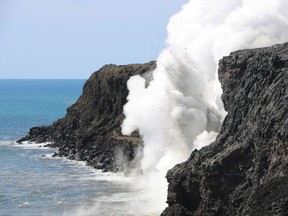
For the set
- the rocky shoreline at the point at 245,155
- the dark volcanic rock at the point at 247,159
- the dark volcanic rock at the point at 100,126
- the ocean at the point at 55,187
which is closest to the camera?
the rocky shoreline at the point at 245,155

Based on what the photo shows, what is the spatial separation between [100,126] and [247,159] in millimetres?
48661

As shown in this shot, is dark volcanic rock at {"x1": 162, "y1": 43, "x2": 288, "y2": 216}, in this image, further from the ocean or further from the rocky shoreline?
the ocean

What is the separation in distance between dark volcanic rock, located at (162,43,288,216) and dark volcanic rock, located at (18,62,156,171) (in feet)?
100

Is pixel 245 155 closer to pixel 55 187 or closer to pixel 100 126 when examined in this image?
pixel 55 187

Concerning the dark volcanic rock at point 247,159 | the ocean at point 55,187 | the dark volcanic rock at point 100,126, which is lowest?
the dark volcanic rock at point 247,159

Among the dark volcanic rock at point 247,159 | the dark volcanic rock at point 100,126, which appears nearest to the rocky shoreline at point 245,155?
the dark volcanic rock at point 247,159

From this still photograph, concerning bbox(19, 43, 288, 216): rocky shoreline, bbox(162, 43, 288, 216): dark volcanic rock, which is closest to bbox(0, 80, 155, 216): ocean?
bbox(19, 43, 288, 216): rocky shoreline

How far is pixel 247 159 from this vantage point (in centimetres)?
3334

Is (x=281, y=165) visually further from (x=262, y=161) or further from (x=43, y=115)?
(x=43, y=115)

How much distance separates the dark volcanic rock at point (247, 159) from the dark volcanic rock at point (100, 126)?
100 ft

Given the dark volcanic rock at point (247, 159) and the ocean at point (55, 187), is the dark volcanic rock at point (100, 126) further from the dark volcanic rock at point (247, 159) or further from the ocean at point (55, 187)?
the dark volcanic rock at point (247, 159)

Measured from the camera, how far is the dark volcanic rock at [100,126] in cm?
7031

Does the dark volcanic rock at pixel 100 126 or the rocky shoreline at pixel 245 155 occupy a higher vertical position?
the dark volcanic rock at pixel 100 126

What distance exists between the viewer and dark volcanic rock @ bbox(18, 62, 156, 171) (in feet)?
231
